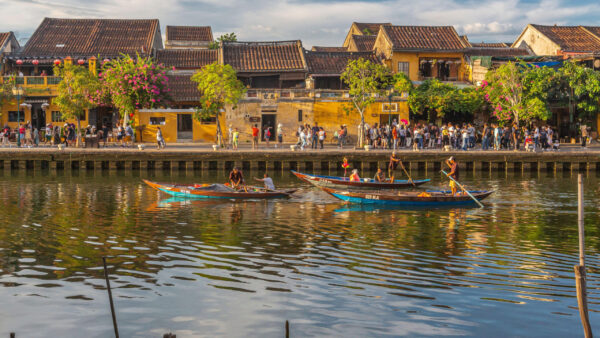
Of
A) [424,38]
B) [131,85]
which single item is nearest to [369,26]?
[424,38]

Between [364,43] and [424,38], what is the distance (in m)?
8.44

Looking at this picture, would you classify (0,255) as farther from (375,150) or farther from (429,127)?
(429,127)

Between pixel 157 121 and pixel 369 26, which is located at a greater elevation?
pixel 369 26

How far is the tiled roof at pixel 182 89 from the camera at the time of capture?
5566cm

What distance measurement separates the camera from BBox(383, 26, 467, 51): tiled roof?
197 ft

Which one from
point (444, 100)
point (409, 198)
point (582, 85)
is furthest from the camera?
point (444, 100)

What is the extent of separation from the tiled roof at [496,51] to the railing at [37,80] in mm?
32480

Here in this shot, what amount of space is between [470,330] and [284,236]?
10153 millimetres

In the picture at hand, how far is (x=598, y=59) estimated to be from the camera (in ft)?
185

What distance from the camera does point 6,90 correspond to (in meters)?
54.2

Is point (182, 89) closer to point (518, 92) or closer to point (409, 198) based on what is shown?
point (518, 92)

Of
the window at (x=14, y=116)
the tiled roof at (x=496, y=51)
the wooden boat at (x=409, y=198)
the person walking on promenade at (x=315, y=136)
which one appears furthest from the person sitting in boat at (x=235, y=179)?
the tiled roof at (x=496, y=51)

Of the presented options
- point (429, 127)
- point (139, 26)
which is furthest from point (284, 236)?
point (139, 26)

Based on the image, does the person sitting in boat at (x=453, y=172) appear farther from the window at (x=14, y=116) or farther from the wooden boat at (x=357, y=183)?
the window at (x=14, y=116)
